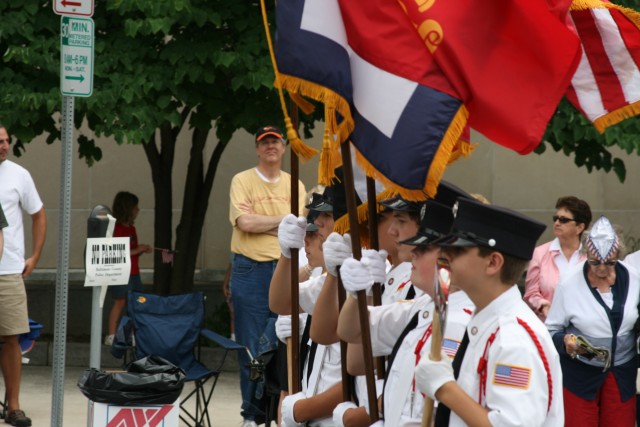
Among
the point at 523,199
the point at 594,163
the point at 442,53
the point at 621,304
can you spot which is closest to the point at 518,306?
the point at 442,53

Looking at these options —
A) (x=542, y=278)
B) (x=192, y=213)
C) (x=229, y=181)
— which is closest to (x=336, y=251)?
(x=542, y=278)

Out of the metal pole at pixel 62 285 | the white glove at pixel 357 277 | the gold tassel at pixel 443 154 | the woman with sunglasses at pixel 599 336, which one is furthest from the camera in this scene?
the woman with sunglasses at pixel 599 336

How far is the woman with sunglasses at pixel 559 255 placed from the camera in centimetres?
946

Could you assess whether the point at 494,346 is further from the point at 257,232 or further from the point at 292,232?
the point at 257,232

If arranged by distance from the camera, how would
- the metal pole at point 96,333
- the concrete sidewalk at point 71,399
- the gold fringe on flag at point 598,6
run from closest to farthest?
the gold fringe on flag at point 598,6 < the metal pole at point 96,333 < the concrete sidewalk at point 71,399

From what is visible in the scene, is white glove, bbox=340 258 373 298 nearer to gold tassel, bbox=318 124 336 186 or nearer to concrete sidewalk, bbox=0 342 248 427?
gold tassel, bbox=318 124 336 186

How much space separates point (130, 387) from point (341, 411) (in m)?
2.20

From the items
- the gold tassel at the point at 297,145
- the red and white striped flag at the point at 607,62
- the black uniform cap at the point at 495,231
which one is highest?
the red and white striped flag at the point at 607,62

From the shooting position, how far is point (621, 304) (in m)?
8.02

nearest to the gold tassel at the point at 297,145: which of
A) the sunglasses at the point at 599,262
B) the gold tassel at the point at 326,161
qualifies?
the gold tassel at the point at 326,161

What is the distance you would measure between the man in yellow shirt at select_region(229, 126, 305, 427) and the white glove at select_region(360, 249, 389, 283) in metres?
5.05

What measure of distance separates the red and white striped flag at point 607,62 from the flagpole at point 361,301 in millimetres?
1330

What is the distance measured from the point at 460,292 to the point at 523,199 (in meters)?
11.3

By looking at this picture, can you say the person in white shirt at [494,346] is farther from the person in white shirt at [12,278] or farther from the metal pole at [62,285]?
the person in white shirt at [12,278]
